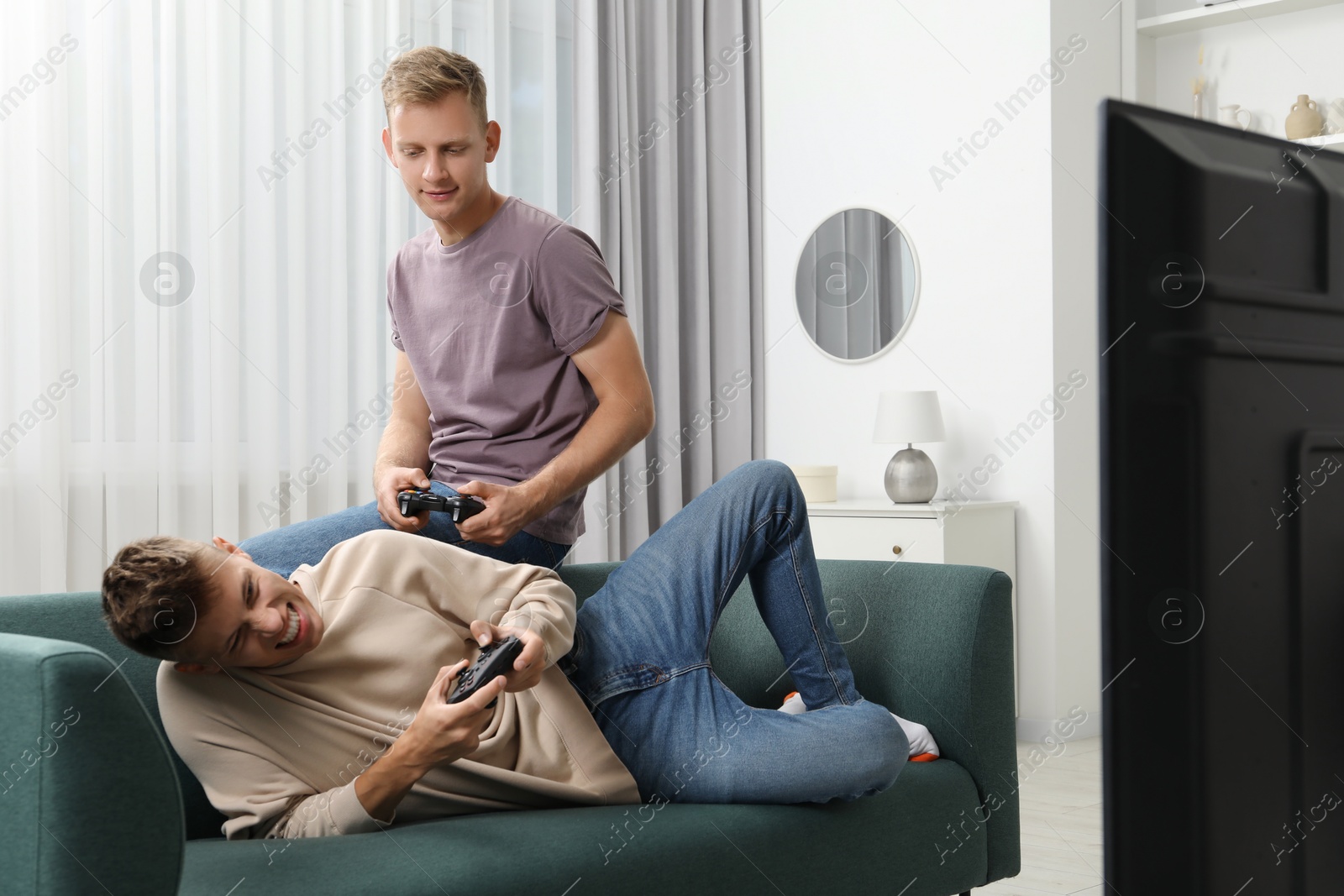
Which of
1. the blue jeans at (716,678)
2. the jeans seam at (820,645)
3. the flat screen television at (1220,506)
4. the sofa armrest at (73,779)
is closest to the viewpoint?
the flat screen television at (1220,506)

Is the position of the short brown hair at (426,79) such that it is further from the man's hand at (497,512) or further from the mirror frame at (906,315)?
the mirror frame at (906,315)

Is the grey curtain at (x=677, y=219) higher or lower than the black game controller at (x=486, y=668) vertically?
higher

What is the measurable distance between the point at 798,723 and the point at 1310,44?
3.25 m

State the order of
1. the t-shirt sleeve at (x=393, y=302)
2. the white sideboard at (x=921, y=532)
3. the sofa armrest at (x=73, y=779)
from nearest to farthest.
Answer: the sofa armrest at (x=73, y=779) → the t-shirt sleeve at (x=393, y=302) → the white sideboard at (x=921, y=532)

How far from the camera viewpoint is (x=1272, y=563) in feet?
1.15

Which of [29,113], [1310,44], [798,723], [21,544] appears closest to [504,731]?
[798,723]

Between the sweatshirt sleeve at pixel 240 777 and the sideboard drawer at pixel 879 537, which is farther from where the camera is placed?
the sideboard drawer at pixel 879 537

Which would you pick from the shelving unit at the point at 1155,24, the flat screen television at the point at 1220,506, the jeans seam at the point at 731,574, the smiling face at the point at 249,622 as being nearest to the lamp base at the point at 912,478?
the shelving unit at the point at 1155,24

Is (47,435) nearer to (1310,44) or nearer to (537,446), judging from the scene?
(537,446)

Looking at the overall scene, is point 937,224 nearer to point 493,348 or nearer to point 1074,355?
point 1074,355

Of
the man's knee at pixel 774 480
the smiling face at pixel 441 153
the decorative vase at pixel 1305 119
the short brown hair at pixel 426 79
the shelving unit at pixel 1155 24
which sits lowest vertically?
the man's knee at pixel 774 480

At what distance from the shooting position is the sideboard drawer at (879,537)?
3.46 m

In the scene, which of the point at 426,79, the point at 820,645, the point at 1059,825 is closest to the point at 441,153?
the point at 426,79

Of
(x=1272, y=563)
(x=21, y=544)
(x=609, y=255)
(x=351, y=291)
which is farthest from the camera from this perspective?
(x=609, y=255)
